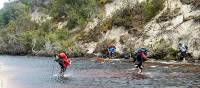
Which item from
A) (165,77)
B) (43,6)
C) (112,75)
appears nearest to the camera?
(165,77)

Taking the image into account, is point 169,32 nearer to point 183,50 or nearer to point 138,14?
point 183,50

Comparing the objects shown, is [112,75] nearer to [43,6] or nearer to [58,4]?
[58,4]

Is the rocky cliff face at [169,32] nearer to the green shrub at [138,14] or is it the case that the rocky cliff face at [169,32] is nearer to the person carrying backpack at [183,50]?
the green shrub at [138,14]

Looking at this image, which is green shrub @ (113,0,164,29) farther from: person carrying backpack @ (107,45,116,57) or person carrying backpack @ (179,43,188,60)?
person carrying backpack @ (179,43,188,60)

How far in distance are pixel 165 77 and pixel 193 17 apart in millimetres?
26626

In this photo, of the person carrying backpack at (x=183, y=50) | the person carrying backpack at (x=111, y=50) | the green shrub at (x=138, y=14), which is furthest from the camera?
the green shrub at (x=138, y=14)

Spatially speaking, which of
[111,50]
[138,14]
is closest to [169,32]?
[111,50]

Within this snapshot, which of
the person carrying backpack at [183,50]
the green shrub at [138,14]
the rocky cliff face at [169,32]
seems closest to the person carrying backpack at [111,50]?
the rocky cliff face at [169,32]

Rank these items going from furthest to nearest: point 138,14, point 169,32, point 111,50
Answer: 1. point 138,14
2. point 111,50
3. point 169,32

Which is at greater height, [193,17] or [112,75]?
[193,17]

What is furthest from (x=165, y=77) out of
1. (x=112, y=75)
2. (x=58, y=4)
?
(x=58, y=4)

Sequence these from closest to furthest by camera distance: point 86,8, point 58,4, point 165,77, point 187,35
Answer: point 165,77 < point 187,35 < point 86,8 < point 58,4

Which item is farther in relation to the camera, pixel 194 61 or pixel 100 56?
pixel 100 56

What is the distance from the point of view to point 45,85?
36.2 m
